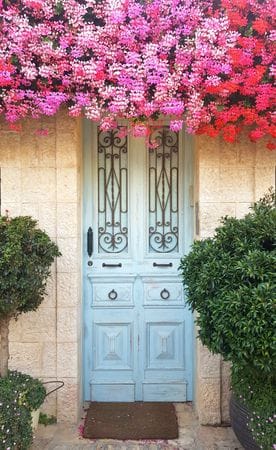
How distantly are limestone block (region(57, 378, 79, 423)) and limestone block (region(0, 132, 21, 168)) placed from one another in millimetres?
1982

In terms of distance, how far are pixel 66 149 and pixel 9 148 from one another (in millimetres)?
500

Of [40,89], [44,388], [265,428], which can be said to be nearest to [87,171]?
[40,89]

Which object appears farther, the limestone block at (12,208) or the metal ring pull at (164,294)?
the metal ring pull at (164,294)

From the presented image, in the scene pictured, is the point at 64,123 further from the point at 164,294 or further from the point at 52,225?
the point at 164,294

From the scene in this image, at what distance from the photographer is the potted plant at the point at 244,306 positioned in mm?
3256

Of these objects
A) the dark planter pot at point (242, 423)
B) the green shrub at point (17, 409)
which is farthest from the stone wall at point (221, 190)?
the green shrub at point (17, 409)

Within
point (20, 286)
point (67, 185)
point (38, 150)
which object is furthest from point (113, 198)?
point (20, 286)

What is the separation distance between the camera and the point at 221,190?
462 cm

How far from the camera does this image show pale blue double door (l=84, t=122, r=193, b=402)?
16.7ft

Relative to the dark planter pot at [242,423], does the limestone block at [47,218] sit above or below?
above

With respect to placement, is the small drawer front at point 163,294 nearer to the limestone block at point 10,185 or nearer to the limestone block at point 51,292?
the limestone block at point 51,292

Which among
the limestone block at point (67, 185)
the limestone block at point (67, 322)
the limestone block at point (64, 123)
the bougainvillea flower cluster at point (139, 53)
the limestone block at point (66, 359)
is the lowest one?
the limestone block at point (66, 359)

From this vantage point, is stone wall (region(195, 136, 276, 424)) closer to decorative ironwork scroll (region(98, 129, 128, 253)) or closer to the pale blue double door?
the pale blue double door

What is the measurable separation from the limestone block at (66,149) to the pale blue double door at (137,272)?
18.8 inches
